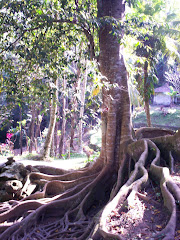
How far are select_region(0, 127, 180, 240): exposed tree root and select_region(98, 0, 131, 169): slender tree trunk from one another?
0.40 meters

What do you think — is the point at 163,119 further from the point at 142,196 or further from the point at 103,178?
the point at 142,196

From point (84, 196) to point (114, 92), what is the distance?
9.74 ft

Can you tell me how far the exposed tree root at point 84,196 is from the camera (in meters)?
4.10

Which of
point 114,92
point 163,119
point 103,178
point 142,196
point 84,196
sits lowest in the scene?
point 84,196

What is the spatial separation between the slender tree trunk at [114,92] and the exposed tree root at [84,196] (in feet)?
1.32

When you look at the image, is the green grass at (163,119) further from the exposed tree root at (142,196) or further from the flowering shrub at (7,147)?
the exposed tree root at (142,196)

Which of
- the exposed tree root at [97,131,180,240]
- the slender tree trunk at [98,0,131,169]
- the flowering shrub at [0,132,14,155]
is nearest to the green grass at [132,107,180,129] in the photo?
the flowering shrub at [0,132,14,155]

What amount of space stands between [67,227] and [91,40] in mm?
4897

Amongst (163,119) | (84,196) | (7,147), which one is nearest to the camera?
(84,196)

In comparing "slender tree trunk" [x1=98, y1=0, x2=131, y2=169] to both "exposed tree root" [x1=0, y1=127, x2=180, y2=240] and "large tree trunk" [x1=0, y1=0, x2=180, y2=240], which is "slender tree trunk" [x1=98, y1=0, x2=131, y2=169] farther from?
"exposed tree root" [x1=0, y1=127, x2=180, y2=240]

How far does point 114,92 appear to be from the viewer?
635 centimetres

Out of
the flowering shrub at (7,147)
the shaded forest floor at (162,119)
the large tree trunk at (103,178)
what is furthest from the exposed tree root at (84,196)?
the shaded forest floor at (162,119)

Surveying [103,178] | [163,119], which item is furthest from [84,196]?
[163,119]

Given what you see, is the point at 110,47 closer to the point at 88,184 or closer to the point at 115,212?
the point at 88,184
